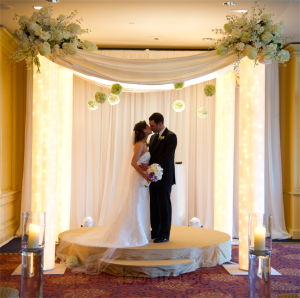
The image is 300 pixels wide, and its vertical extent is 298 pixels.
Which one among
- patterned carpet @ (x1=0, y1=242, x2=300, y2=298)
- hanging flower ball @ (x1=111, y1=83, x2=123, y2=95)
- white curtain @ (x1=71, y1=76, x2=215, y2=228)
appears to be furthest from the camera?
white curtain @ (x1=71, y1=76, x2=215, y2=228)

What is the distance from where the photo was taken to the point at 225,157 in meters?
6.65

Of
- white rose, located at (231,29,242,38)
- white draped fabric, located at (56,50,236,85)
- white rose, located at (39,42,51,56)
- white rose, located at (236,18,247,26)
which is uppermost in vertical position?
white rose, located at (236,18,247,26)

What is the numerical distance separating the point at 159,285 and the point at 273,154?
13.4 ft

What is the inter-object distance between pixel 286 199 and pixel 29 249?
5710 mm

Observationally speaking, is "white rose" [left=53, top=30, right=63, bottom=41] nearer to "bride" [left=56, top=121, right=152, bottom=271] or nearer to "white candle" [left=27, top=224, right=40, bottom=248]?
"bride" [left=56, top=121, right=152, bottom=271]

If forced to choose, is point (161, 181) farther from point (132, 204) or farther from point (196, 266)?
point (196, 266)

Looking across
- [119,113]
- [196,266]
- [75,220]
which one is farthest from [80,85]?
[196,266]

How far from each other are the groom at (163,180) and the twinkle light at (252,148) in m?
0.96

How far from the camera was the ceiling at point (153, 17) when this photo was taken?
4.97 metres

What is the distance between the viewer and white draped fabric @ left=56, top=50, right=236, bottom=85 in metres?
4.25

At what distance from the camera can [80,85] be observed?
24.7 feet

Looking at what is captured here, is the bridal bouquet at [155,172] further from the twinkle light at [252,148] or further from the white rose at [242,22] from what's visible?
the white rose at [242,22]

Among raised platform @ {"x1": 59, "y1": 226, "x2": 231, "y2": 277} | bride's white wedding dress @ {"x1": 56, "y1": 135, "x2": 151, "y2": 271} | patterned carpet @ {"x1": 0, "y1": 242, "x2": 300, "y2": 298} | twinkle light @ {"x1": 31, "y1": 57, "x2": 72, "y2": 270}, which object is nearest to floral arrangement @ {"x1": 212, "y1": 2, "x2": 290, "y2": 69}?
bride's white wedding dress @ {"x1": 56, "y1": 135, "x2": 151, "y2": 271}

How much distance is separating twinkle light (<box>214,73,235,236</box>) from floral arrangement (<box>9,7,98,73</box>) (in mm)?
3418
